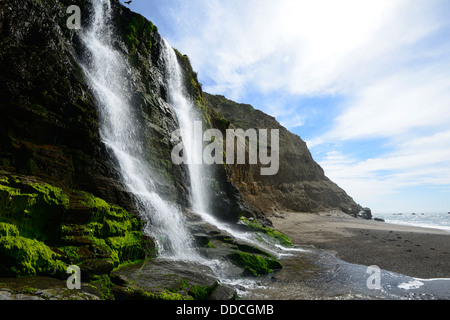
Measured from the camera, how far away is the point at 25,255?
22.2ft

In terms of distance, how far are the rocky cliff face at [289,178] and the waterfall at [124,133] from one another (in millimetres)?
28492

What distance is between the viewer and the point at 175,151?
2047 centimetres

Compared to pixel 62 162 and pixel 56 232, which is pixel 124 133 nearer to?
pixel 62 162

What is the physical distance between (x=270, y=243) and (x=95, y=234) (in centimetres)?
1392

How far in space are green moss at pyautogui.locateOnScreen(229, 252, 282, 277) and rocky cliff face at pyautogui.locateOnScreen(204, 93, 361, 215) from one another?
2983 centimetres

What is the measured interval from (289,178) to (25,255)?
60228 millimetres

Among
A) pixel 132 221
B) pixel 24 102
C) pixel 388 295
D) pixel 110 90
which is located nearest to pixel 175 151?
pixel 110 90

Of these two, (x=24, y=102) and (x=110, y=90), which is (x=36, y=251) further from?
(x=110, y=90)

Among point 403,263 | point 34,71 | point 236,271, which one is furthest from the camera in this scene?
point 403,263

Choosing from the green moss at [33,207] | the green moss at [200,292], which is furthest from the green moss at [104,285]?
the green moss at [200,292]

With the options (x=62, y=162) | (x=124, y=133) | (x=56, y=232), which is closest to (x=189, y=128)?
(x=124, y=133)

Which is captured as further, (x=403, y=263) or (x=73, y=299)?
(x=403, y=263)

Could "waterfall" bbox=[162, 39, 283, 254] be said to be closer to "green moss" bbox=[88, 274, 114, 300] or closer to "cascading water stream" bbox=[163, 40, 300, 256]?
"cascading water stream" bbox=[163, 40, 300, 256]
